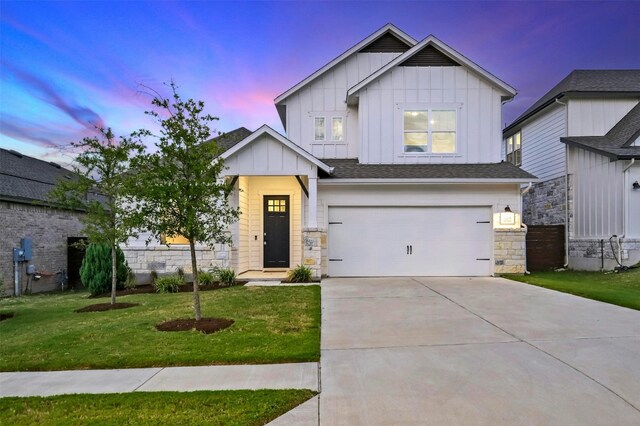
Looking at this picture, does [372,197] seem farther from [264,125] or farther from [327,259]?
[264,125]

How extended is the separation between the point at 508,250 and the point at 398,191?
385cm

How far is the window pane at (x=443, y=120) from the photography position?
40.3ft

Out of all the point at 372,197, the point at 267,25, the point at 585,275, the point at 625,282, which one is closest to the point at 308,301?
the point at 372,197

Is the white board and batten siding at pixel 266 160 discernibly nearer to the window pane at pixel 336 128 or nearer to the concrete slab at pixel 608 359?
the window pane at pixel 336 128

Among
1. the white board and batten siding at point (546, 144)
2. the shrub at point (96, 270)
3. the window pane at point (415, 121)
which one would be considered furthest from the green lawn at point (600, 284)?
the shrub at point (96, 270)

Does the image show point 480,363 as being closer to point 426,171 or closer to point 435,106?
point 426,171

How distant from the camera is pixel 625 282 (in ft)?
33.0

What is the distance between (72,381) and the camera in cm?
379

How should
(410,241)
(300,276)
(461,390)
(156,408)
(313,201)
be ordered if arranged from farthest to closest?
(410,241)
(313,201)
(300,276)
(461,390)
(156,408)

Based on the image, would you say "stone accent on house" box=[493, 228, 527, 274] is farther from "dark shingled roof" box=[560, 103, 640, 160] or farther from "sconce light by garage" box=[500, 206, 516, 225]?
"dark shingled roof" box=[560, 103, 640, 160]

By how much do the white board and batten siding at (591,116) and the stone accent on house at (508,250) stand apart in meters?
5.95

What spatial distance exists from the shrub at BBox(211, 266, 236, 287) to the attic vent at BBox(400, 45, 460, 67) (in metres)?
8.44

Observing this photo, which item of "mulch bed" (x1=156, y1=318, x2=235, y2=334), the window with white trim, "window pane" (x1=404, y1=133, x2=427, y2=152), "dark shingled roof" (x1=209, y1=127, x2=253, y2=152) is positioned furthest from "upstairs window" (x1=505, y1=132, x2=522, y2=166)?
"mulch bed" (x1=156, y1=318, x2=235, y2=334)

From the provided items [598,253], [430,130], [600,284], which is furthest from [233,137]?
[598,253]
